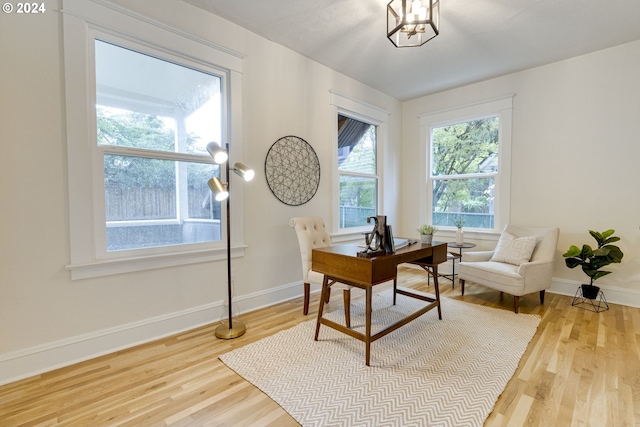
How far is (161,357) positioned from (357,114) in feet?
12.0

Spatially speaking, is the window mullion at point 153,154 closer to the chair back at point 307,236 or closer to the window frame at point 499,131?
the chair back at point 307,236

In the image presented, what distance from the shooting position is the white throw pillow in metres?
3.30

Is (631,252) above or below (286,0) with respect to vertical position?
below

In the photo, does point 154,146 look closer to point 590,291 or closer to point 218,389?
point 218,389

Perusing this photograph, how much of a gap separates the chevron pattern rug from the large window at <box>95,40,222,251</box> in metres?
1.23

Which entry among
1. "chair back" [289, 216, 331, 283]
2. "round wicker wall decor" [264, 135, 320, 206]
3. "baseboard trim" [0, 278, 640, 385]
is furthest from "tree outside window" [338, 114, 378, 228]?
"baseboard trim" [0, 278, 640, 385]

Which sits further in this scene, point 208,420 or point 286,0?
point 286,0

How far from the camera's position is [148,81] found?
2.41 metres

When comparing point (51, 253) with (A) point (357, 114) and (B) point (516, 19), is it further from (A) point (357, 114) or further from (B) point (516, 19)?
(B) point (516, 19)

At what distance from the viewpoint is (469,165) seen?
433 cm

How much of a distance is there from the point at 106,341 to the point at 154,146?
155 cm

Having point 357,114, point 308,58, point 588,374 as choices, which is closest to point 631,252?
point 588,374

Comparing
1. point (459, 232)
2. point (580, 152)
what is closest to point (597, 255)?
point (580, 152)

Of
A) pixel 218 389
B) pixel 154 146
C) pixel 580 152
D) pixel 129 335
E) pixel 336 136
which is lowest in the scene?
pixel 218 389
